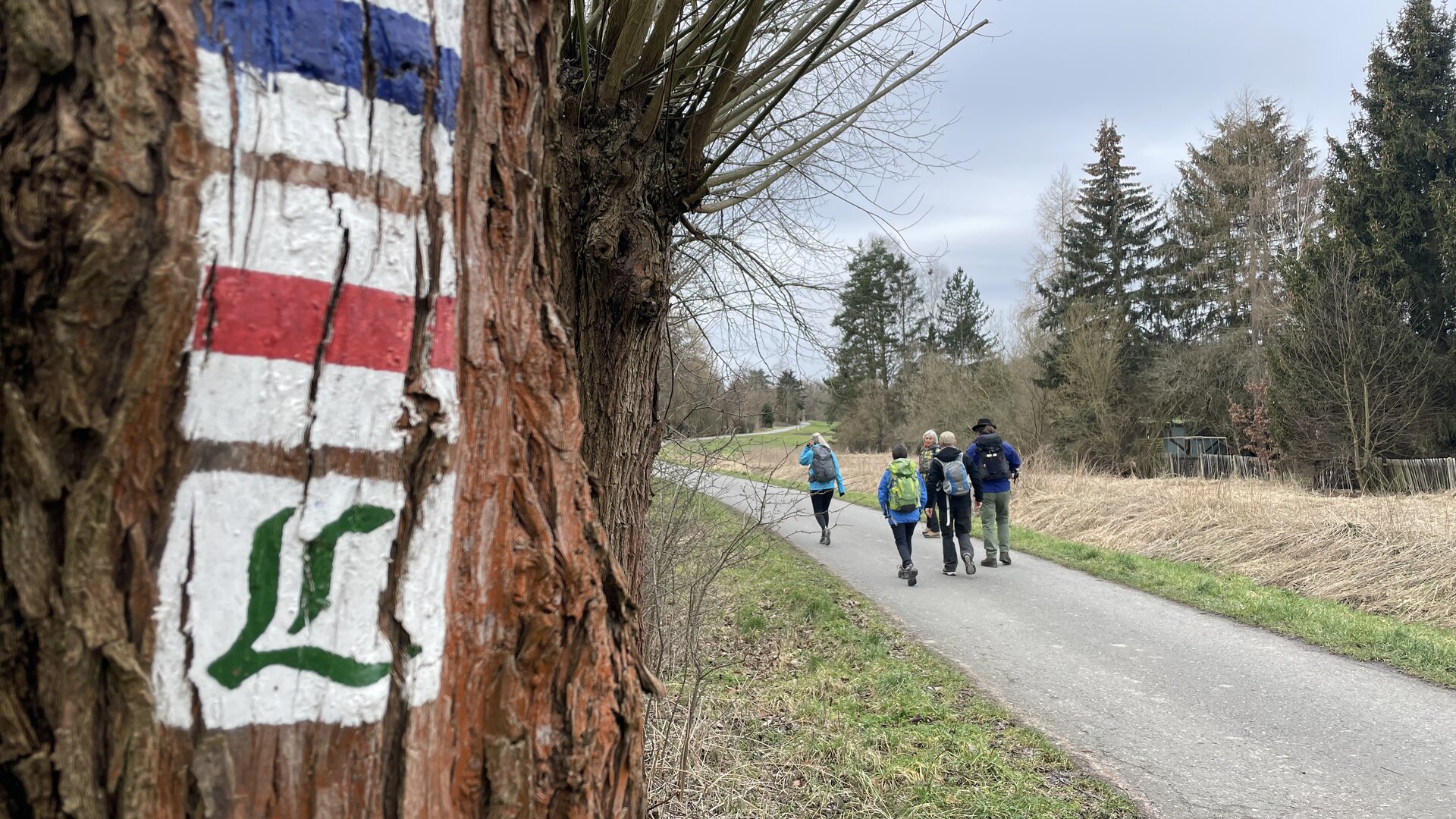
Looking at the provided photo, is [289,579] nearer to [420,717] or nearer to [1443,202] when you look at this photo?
[420,717]

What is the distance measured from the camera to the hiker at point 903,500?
8828 mm

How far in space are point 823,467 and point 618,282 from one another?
8.69 metres

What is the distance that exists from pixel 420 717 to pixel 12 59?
90 cm

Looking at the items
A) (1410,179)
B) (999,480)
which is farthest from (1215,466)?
(999,480)

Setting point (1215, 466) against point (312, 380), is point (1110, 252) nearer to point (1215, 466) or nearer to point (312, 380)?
point (1215, 466)

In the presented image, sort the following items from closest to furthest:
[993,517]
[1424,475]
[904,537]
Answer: [904,537] < [993,517] < [1424,475]

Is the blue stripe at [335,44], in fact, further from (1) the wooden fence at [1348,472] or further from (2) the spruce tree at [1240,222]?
(2) the spruce tree at [1240,222]

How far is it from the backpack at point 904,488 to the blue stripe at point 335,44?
8.14 metres

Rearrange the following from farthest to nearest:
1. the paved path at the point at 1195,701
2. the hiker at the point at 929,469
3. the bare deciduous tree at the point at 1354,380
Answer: the bare deciduous tree at the point at 1354,380, the hiker at the point at 929,469, the paved path at the point at 1195,701

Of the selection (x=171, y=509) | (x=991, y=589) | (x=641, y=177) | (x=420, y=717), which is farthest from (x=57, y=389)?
(x=991, y=589)

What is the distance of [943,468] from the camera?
379 inches

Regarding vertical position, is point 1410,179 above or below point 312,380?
above

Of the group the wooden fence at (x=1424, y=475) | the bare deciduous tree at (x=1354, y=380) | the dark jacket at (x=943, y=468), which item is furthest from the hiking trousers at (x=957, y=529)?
the bare deciduous tree at (x=1354, y=380)

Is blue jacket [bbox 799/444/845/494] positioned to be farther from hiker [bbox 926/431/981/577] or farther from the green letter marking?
the green letter marking
